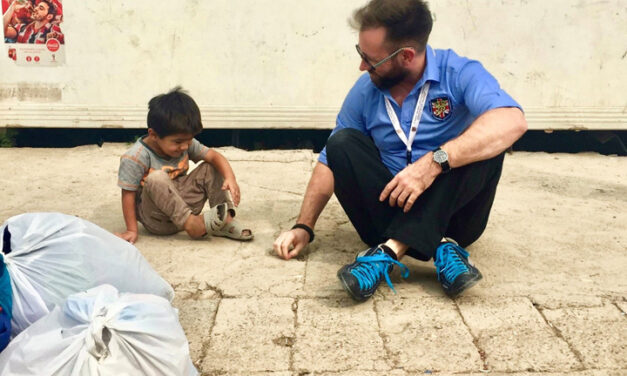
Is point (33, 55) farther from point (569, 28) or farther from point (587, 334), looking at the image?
point (587, 334)

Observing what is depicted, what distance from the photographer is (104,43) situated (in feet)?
16.7

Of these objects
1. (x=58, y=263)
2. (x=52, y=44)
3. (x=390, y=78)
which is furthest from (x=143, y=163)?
(x=52, y=44)

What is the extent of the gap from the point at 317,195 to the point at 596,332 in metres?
1.33

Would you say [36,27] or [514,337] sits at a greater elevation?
[36,27]

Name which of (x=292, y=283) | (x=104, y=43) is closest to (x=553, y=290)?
(x=292, y=283)

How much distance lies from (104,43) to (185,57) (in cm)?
57

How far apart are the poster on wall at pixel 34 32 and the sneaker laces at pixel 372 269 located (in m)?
3.26

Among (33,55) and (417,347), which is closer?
(417,347)

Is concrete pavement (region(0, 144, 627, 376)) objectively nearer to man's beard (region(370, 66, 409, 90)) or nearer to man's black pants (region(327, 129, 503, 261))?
man's black pants (region(327, 129, 503, 261))

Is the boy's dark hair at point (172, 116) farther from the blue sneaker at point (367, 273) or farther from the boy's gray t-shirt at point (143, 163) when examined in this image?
the blue sneaker at point (367, 273)

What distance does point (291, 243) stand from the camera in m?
3.20

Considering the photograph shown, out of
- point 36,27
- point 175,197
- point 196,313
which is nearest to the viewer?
point 196,313

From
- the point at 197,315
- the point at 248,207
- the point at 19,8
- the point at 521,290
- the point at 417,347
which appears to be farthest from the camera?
the point at 19,8

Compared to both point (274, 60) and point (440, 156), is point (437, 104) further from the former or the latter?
point (274, 60)
